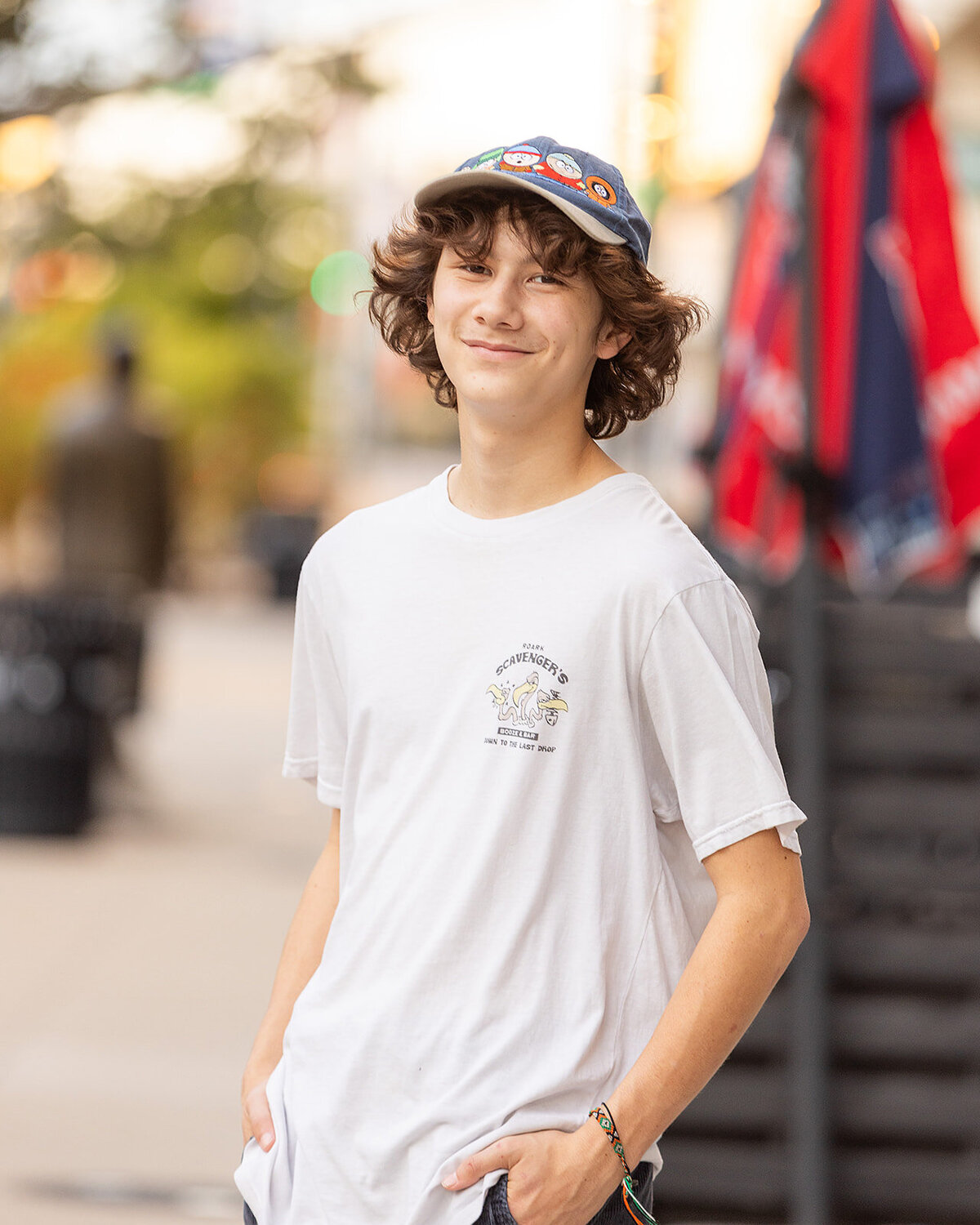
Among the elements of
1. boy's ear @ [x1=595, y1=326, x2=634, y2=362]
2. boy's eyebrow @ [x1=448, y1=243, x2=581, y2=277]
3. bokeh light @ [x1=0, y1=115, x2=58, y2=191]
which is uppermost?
bokeh light @ [x1=0, y1=115, x2=58, y2=191]

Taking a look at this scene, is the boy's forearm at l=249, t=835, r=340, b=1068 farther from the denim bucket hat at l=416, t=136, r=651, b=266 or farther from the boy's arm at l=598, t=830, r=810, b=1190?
the denim bucket hat at l=416, t=136, r=651, b=266

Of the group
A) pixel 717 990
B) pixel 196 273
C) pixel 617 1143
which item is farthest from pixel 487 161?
pixel 196 273

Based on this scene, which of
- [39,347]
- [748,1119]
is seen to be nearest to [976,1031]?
[748,1119]

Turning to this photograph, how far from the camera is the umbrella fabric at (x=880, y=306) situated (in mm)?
4066

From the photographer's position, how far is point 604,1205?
181 cm

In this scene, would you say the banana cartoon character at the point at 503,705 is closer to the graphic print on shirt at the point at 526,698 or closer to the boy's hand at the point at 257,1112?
the graphic print on shirt at the point at 526,698

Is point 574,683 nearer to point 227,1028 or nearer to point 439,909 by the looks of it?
point 439,909

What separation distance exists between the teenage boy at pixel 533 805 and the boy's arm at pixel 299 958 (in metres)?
0.10

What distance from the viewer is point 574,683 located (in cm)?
180

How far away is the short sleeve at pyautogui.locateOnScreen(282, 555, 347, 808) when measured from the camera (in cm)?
209

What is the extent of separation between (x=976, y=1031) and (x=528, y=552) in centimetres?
246

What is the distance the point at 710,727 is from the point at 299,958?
2.17 feet

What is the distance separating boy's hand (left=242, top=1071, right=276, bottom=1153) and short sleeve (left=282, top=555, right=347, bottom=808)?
340mm

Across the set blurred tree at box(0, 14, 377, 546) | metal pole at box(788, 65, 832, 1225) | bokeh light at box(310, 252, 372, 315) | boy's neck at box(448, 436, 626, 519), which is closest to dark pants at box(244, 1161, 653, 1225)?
boy's neck at box(448, 436, 626, 519)
